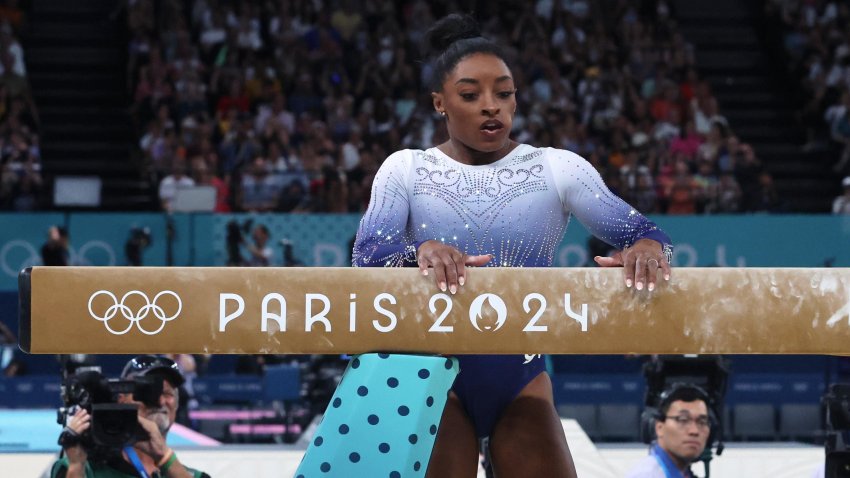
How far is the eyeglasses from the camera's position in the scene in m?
4.99

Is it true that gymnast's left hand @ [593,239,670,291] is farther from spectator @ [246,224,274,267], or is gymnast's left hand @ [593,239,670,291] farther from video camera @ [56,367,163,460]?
spectator @ [246,224,274,267]

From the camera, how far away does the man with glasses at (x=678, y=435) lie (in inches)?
192

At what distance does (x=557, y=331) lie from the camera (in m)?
2.77

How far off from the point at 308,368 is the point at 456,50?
640cm

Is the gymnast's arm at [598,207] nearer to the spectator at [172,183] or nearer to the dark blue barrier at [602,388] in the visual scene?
the dark blue barrier at [602,388]

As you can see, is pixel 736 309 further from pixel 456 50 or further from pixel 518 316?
pixel 456 50

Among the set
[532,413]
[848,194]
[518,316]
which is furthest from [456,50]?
[848,194]

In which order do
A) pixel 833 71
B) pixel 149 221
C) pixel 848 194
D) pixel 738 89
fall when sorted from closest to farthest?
1. pixel 149 221
2. pixel 848 194
3. pixel 833 71
4. pixel 738 89

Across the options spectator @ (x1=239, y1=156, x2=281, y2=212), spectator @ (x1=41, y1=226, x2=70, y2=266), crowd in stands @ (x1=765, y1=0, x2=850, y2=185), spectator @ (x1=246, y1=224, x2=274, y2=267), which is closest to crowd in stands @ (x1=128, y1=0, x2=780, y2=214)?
spectator @ (x1=239, y1=156, x2=281, y2=212)

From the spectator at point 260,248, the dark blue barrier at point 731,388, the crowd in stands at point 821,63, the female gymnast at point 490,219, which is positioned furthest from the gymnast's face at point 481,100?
the crowd in stands at point 821,63

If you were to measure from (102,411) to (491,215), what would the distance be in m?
1.75

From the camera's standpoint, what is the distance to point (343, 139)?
13.0 metres

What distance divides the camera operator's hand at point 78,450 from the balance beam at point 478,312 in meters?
1.51

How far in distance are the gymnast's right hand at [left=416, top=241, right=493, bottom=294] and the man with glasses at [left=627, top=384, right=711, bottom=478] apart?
92.5 inches
